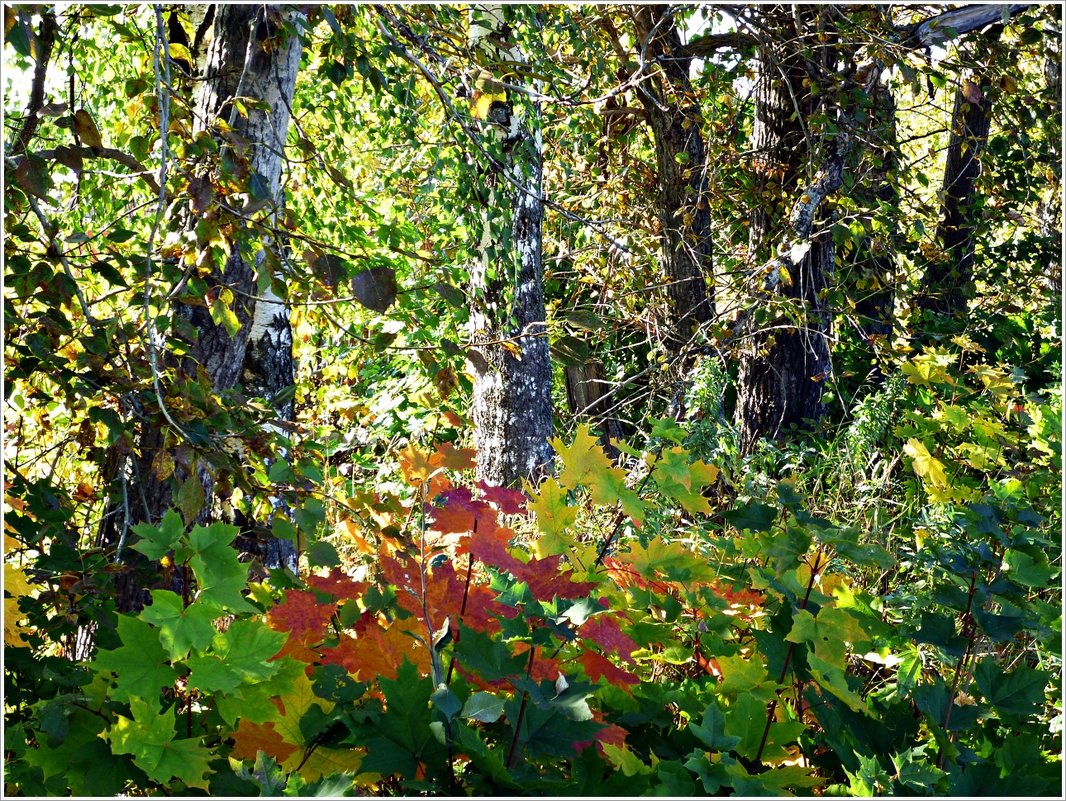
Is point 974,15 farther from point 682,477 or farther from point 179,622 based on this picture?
point 179,622

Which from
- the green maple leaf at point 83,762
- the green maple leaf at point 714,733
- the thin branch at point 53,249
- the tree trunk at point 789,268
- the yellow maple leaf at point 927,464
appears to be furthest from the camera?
the tree trunk at point 789,268

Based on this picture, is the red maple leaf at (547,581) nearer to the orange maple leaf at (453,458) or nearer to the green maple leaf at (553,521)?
the green maple leaf at (553,521)

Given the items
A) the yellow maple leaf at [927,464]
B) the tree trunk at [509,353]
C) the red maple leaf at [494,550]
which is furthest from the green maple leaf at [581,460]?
the tree trunk at [509,353]

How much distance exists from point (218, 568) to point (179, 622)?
0.10m

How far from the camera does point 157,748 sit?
121 cm

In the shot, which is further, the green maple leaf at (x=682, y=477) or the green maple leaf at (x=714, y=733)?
the green maple leaf at (x=682, y=477)

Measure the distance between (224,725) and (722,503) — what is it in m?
2.77

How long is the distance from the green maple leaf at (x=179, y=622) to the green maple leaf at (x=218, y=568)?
25 millimetres

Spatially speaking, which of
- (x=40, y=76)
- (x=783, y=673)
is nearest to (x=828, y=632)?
(x=783, y=673)

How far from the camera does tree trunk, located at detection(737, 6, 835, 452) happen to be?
4.62 meters

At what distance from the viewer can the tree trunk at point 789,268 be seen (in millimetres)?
4625

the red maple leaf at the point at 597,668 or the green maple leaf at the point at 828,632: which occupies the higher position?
the green maple leaf at the point at 828,632

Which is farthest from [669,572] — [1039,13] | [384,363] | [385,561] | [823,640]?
[384,363]

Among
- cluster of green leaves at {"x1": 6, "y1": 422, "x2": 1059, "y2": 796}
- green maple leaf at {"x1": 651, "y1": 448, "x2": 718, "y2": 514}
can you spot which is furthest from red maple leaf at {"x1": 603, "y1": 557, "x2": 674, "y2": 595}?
green maple leaf at {"x1": 651, "y1": 448, "x2": 718, "y2": 514}
